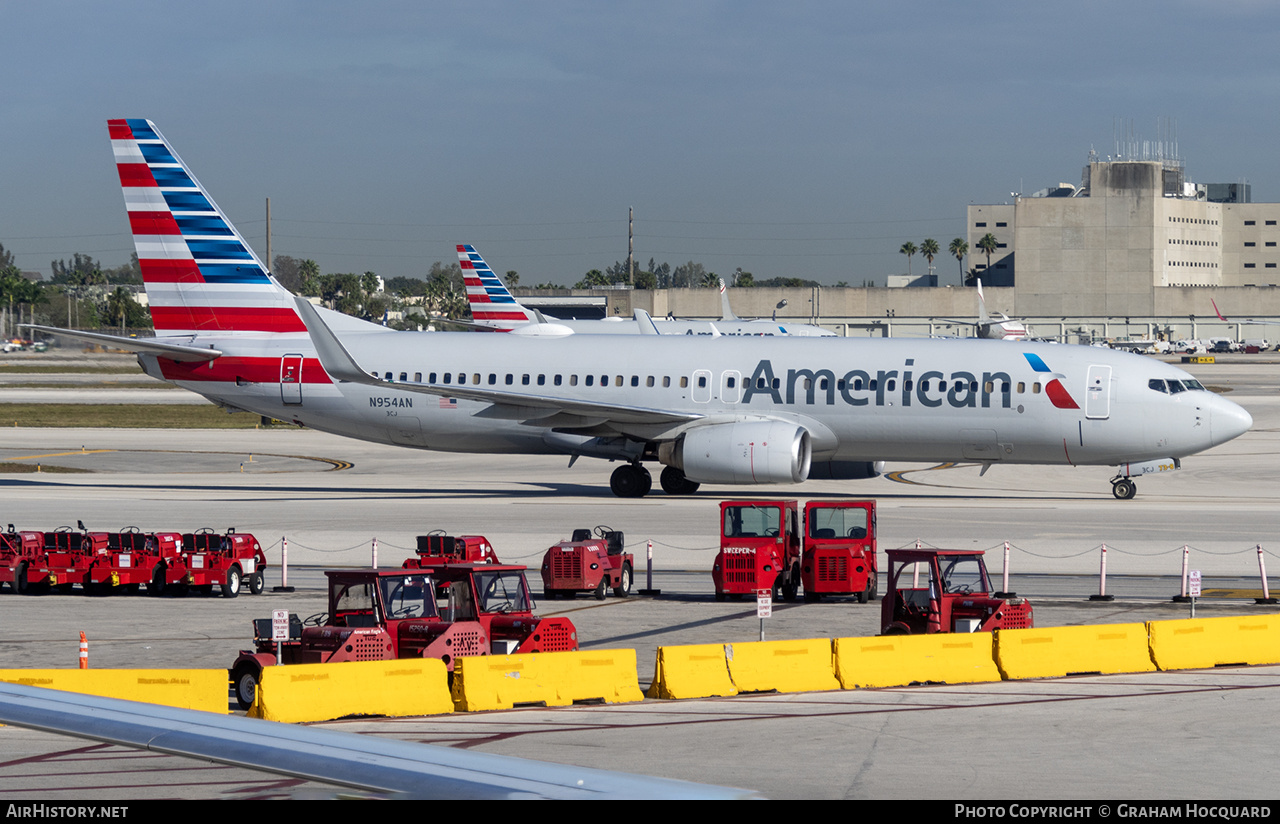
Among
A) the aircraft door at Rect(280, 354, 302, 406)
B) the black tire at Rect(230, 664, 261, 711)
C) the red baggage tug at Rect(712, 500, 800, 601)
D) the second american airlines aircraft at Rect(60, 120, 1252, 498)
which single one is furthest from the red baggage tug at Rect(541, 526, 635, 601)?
the aircraft door at Rect(280, 354, 302, 406)

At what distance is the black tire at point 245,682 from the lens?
55.8 ft

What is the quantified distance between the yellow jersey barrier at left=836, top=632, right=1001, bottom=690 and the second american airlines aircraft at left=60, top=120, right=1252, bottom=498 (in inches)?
732

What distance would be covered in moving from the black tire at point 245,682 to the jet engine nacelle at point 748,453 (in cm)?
2218

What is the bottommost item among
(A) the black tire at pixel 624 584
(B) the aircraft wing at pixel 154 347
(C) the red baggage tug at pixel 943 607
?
(A) the black tire at pixel 624 584

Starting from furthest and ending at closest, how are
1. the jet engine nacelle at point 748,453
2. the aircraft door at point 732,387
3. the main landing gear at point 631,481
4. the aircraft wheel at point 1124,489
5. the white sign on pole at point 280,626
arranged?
the main landing gear at point 631,481, the aircraft wheel at point 1124,489, the aircraft door at point 732,387, the jet engine nacelle at point 748,453, the white sign on pole at point 280,626

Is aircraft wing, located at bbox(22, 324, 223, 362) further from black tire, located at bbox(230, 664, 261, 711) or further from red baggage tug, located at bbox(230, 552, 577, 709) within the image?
black tire, located at bbox(230, 664, 261, 711)

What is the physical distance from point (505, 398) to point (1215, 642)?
23372 millimetres

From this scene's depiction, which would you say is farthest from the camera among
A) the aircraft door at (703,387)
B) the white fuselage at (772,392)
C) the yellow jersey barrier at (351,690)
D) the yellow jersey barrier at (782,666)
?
the aircraft door at (703,387)

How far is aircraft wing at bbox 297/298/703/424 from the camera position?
3906cm

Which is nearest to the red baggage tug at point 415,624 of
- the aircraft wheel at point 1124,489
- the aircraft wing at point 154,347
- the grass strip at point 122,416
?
the aircraft wing at point 154,347

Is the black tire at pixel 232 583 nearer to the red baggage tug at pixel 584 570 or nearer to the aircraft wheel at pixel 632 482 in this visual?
the red baggage tug at pixel 584 570

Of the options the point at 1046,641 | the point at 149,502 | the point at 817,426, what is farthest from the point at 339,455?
the point at 1046,641

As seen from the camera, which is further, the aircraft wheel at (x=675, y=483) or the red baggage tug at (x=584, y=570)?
the aircraft wheel at (x=675, y=483)
